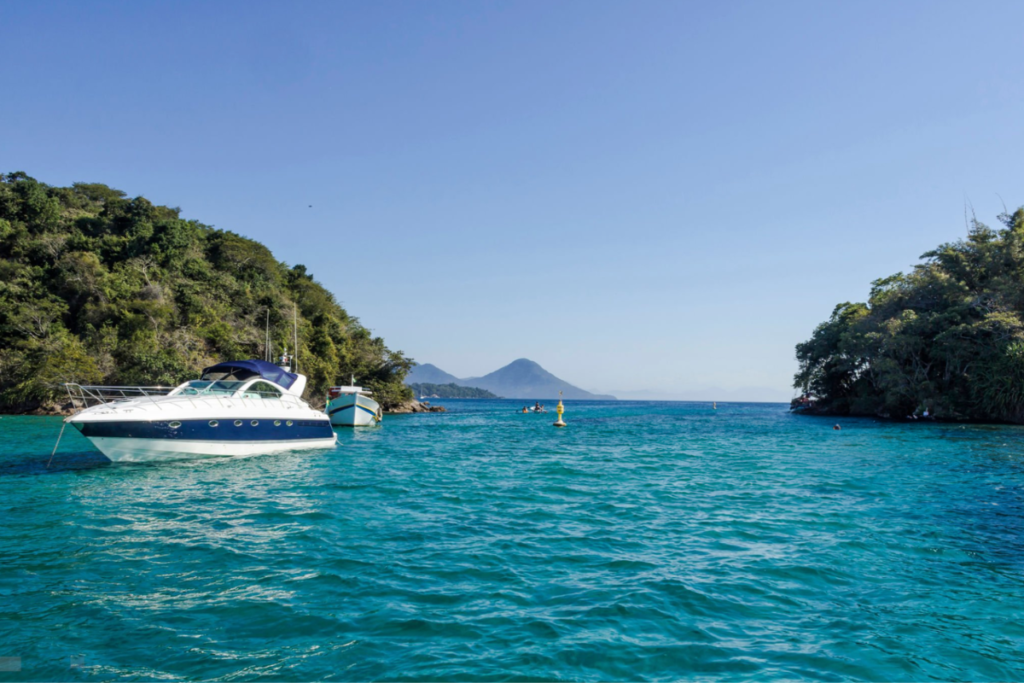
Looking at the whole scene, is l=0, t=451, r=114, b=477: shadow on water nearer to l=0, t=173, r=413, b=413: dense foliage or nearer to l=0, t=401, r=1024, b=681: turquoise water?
l=0, t=401, r=1024, b=681: turquoise water

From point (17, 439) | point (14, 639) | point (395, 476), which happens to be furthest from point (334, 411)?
point (14, 639)

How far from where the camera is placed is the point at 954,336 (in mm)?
40156

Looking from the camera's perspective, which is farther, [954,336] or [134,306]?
[134,306]

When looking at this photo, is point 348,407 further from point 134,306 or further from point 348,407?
point 134,306

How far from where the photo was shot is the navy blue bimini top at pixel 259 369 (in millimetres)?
20922

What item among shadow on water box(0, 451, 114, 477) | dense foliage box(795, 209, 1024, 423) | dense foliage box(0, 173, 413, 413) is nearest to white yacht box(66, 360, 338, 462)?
shadow on water box(0, 451, 114, 477)

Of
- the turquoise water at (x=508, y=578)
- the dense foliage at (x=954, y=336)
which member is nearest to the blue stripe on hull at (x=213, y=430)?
the turquoise water at (x=508, y=578)

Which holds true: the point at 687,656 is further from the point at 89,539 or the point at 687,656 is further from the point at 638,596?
the point at 89,539

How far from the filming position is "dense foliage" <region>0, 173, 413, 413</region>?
40094 millimetres

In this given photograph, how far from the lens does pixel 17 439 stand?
76.4 feet

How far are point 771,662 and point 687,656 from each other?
0.72 m

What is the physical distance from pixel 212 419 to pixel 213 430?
0.38 meters

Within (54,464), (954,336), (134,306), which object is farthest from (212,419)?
(954,336)

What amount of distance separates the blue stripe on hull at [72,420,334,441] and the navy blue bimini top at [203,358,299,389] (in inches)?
67.1
